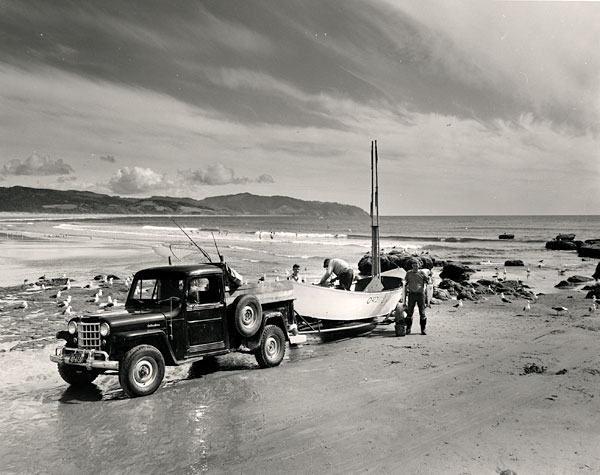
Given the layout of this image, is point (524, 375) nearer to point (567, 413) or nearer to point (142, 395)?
point (567, 413)

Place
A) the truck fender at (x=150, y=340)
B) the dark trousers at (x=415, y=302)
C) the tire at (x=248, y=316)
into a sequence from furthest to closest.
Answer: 1. the dark trousers at (x=415, y=302)
2. the tire at (x=248, y=316)
3. the truck fender at (x=150, y=340)

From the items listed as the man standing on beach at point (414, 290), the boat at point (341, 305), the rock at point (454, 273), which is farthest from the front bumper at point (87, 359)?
the rock at point (454, 273)

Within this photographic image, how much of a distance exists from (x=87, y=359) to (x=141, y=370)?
813 mm

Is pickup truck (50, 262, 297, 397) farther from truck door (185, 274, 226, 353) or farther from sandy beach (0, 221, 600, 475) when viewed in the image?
sandy beach (0, 221, 600, 475)

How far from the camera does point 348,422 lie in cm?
707

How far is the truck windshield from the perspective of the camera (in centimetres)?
902

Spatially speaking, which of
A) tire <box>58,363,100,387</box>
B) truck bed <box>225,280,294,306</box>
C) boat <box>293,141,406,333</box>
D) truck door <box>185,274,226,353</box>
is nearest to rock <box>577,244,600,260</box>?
boat <box>293,141,406,333</box>

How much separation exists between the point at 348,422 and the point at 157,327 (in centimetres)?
343

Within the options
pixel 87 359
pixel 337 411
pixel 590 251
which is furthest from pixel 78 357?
pixel 590 251

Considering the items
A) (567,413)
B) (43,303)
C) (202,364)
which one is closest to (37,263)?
(43,303)

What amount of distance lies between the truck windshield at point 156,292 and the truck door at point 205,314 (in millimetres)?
204

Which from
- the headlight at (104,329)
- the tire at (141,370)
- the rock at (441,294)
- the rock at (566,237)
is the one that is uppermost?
the headlight at (104,329)

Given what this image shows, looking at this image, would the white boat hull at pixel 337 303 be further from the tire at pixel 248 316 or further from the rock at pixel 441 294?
the rock at pixel 441 294

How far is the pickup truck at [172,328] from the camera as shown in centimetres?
806
